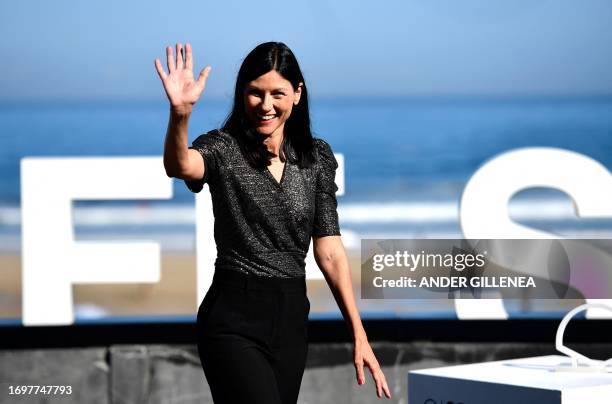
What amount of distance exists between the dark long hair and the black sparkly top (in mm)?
33

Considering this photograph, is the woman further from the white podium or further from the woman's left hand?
the white podium

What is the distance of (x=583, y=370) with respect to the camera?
3305mm

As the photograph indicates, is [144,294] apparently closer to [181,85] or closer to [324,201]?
[324,201]

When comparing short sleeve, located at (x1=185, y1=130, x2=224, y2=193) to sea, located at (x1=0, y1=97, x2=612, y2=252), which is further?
sea, located at (x1=0, y1=97, x2=612, y2=252)

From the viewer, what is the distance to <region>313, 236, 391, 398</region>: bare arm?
316 cm

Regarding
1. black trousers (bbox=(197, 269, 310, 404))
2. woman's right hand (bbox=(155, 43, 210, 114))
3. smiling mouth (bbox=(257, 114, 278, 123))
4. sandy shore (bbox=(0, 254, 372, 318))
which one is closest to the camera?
woman's right hand (bbox=(155, 43, 210, 114))

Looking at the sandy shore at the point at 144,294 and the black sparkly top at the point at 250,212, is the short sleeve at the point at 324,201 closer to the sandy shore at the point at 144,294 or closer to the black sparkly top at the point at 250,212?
the black sparkly top at the point at 250,212

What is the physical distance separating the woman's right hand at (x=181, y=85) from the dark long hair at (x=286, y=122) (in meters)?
0.24

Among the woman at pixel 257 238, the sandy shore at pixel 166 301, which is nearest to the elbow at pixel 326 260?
the woman at pixel 257 238

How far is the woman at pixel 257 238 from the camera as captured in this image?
293cm

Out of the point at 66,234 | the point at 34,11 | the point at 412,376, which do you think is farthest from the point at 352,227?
the point at 412,376

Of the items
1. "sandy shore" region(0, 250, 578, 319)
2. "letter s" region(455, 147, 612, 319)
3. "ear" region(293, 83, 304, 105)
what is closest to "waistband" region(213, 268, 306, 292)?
"ear" region(293, 83, 304, 105)

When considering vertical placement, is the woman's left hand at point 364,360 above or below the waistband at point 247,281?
below

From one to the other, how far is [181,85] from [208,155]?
0.96 feet
